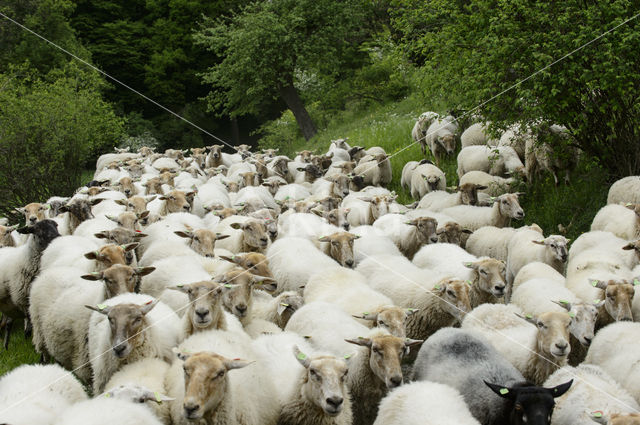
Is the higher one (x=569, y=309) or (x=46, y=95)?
(x=46, y=95)

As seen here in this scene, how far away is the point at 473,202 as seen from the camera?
11.7 meters

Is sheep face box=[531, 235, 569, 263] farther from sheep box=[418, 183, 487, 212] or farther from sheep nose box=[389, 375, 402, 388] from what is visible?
sheep nose box=[389, 375, 402, 388]

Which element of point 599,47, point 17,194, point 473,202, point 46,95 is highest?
point 599,47

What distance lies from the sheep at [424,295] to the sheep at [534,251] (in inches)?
69.2

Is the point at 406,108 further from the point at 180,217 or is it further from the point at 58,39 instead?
the point at 58,39

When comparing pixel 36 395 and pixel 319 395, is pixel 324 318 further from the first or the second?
pixel 36 395

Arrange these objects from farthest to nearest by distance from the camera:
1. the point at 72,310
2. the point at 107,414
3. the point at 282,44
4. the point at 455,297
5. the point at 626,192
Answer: the point at 282,44
the point at 626,192
the point at 455,297
the point at 72,310
the point at 107,414

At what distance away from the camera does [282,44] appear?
85.3 ft

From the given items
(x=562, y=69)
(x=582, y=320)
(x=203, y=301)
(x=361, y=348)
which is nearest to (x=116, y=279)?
(x=203, y=301)

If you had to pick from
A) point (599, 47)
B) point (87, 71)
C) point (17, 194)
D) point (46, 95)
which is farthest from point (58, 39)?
point (599, 47)

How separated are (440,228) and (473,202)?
218 cm

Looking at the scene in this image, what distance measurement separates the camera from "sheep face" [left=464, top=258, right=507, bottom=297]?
7.15 m

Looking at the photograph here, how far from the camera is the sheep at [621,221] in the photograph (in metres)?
8.45

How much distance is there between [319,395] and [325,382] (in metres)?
0.15
